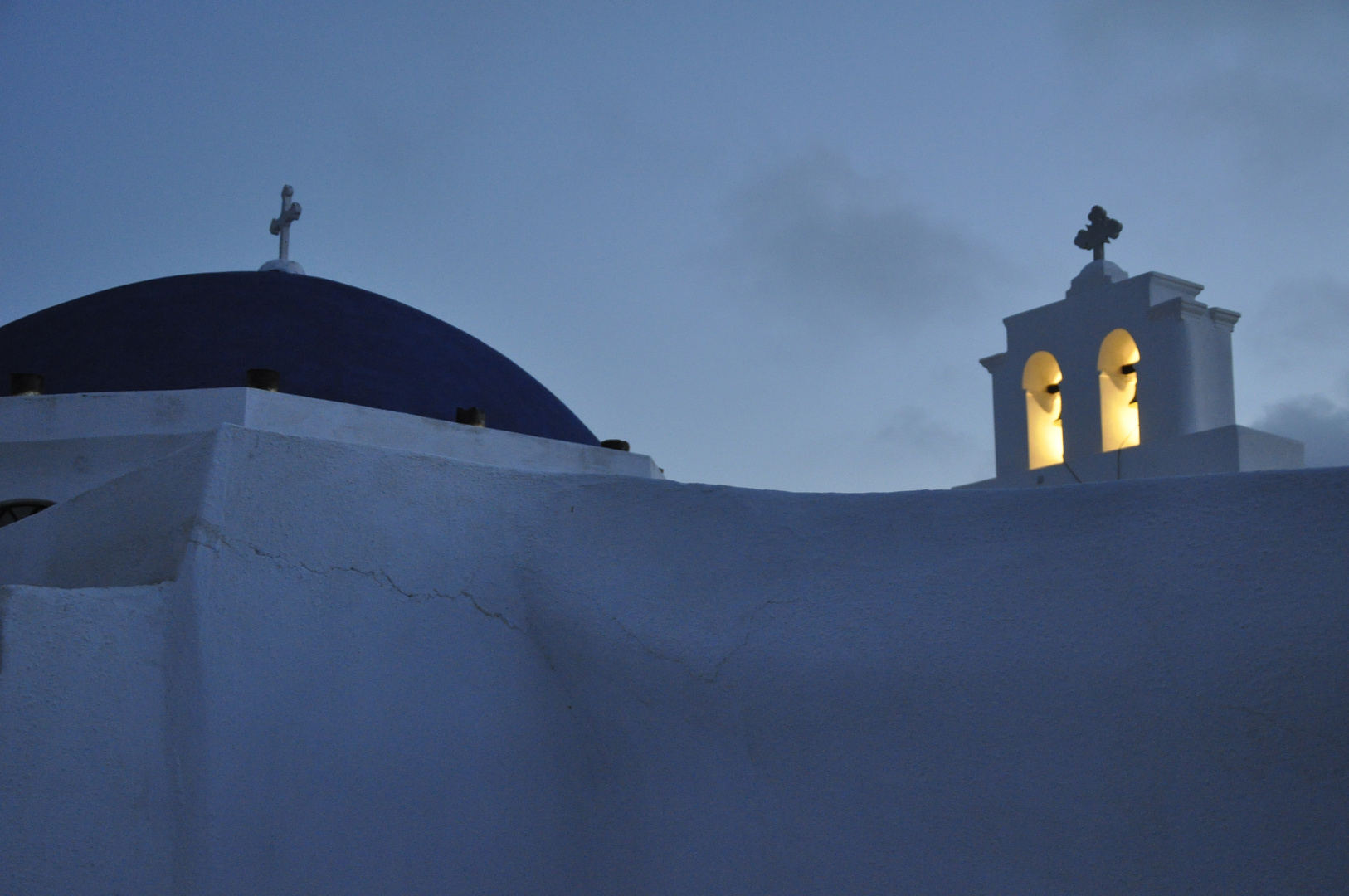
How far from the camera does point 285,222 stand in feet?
31.3

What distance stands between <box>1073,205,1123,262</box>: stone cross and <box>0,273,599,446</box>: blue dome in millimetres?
4089

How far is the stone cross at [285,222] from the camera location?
9.45 metres

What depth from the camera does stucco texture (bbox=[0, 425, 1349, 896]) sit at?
98.8 inches

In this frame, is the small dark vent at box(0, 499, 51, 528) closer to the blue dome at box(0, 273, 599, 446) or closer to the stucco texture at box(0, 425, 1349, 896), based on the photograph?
the blue dome at box(0, 273, 599, 446)

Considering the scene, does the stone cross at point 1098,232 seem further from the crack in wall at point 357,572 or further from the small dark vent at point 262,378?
the crack in wall at point 357,572

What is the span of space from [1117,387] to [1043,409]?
61 cm

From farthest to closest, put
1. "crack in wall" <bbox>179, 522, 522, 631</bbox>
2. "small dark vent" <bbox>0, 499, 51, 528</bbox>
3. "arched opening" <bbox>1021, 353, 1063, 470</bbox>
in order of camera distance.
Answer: "arched opening" <bbox>1021, 353, 1063, 470</bbox> → "small dark vent" <bbox>0, 499, 51, 528</bbox> → "crack in wall" <bbox>179, 522, 522, 631</bbox>

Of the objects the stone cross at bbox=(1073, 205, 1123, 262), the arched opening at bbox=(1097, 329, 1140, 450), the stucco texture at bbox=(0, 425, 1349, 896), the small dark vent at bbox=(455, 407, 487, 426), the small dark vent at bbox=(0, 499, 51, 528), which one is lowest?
the stucco texture at bbox=(0, 425, 1349, 896)

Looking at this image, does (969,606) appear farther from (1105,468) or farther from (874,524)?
(1105,468)

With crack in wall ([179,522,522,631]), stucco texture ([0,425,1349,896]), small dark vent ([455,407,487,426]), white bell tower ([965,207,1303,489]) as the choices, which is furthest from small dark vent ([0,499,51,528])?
white bell tower ([965,207,1303,489])

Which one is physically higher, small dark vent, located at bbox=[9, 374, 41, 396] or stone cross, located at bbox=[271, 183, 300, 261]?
stone cross, located at bbox=[271, 183, 300, 261]

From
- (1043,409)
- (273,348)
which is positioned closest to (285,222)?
(273,348)

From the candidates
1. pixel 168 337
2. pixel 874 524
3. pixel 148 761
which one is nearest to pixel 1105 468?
pixel 874 524

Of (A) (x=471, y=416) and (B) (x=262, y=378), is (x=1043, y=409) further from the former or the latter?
(B) (x=262, y=378)
